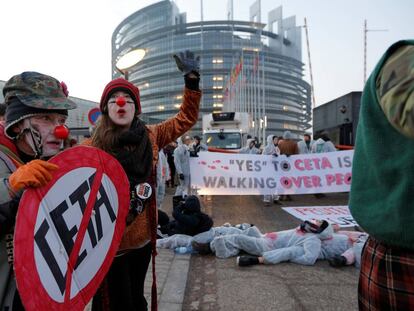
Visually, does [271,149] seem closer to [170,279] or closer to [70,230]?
[170,279]

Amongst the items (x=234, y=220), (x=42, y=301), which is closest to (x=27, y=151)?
(x=42, y=301)

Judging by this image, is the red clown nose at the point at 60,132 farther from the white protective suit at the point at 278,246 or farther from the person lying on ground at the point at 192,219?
the person lying on ground at the point at 192,219

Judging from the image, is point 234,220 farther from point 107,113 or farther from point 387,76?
point 387,76

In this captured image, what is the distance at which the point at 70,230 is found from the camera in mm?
1372

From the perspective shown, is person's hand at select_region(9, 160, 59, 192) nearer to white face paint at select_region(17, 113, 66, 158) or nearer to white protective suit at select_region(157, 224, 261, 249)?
white face paint at select_region(17, 113, 66, 158)

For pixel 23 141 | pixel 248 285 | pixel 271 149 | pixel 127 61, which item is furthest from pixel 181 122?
pixel 271 149

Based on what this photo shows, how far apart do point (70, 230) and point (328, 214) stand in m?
6.06

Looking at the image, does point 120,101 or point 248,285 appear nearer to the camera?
point 120,101

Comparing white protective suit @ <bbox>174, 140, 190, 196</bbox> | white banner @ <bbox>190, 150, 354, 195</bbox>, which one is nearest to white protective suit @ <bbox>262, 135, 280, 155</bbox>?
white banner @ <bbox>190, 150, 354, 195</bbox>

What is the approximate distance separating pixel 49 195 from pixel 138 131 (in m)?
0.87

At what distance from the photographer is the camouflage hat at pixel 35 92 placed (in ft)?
4.87

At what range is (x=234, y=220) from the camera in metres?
6.66

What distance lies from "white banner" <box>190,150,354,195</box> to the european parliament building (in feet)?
254

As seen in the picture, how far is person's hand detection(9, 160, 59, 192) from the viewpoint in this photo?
1.17 m
